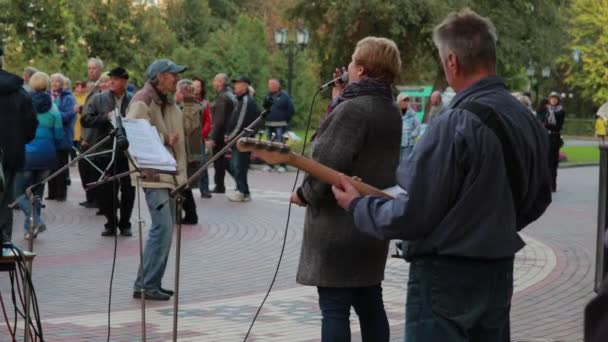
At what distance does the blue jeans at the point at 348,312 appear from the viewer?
537 cm

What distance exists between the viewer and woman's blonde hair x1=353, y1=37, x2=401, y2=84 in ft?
17.9

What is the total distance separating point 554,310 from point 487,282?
5044 mm

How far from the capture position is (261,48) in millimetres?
51281

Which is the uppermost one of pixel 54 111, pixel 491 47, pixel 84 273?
pixel 491 47

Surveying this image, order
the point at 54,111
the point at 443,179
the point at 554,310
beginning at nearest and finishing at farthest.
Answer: the point at 443,179, the point at 554,310, the point at 54,111

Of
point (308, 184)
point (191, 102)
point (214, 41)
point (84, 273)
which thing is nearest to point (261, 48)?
point (214, 41)

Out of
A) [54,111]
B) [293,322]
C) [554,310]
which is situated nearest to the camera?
[293,322]

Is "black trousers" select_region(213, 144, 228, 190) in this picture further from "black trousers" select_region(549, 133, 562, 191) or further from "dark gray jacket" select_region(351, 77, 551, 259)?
"dark gray jacket" select_region(351, 77, 551, 259)

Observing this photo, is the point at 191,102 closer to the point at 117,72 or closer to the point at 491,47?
the point at 117,72

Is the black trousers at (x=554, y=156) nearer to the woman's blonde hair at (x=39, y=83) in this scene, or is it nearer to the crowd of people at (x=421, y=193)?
the woman's blonde hair at (x=39, y=83)

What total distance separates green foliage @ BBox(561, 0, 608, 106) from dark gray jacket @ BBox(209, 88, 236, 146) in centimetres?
4404

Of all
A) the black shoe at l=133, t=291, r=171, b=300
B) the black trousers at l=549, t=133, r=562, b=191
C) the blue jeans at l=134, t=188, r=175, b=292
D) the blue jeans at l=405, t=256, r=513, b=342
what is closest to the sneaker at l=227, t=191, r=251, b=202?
the black trousers at l=549, t=133, r=562, b=191

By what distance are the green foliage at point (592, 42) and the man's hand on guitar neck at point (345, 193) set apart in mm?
57160

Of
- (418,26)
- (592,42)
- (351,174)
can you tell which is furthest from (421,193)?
(592,42)
